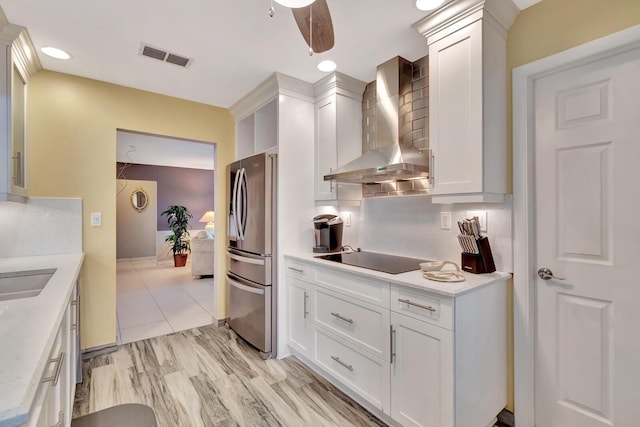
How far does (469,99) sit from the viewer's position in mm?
1726

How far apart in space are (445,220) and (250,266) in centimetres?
173

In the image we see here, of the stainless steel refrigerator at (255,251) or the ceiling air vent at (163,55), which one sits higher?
the ceiling air vent at (163,55)

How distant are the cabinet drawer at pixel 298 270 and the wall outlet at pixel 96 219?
1.76 m

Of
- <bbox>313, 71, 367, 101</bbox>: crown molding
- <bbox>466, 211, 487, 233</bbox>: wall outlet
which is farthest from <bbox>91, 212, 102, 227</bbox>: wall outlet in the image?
<bbox>466, 211, 487, 233</bbox>: wall outlet

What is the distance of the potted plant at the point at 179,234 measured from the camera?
270 inches

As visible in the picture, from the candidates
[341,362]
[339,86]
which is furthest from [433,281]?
[339,86]

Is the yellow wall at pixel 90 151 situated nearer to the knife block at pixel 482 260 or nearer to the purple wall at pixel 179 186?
the knife block at pixel 482 260

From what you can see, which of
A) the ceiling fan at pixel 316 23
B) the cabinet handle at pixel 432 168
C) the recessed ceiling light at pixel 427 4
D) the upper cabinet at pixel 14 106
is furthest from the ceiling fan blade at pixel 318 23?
the upper cabinet at pixel 14 106

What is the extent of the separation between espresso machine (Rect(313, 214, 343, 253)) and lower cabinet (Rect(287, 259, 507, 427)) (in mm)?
557

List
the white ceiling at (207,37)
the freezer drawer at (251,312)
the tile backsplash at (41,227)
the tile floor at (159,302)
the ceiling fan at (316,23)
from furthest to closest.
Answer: the tile floor at (159,302)
the freezer drawer at (251,312)
the tile backsplash at (41,227)
the white ceiling at (207,37)
the ceiling fan at (316,23)

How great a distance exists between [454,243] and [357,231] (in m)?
0.98

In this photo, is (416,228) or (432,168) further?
(416,228)

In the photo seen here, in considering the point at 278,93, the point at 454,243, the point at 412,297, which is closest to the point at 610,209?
the point at 454,243

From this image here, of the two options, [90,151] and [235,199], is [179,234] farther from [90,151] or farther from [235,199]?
[235,199]
